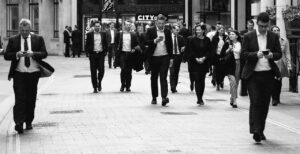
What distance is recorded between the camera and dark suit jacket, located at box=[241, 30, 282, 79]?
434 inches

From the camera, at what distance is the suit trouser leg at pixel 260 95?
11.0 meters

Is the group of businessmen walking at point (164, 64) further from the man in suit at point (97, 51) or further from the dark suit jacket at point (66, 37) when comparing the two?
the dark suit jacket at point (66, 37)

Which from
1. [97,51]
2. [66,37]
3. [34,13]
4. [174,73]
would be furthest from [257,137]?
[34,13]

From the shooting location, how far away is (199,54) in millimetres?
17281

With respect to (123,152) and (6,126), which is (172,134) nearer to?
(123,152)

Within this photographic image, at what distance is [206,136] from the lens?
37.6ft

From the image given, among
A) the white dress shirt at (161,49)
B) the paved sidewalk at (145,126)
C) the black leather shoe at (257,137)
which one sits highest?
the white dress shirt at (161,49)

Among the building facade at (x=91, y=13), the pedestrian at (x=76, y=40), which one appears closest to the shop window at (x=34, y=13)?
the building facade at (x=91, y=13)

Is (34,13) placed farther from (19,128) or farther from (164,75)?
(19,128)

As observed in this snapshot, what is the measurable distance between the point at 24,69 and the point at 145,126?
7.12 ft

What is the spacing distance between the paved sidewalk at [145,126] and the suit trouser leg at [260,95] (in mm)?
367

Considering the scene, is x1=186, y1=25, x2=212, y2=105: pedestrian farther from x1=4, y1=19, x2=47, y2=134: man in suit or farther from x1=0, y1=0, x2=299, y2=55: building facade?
x1=0, y1=0, x2=299, y2=55: building facade

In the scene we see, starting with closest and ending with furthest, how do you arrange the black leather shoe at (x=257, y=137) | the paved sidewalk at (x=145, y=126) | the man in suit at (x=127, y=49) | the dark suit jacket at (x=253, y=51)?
the paved sidewalk at (x=145, y=126) → the black leather shoe at (x=257, y=137) → the dark suit jacket at (x=253, y=51) → the man in suit at (x=127, y=49)

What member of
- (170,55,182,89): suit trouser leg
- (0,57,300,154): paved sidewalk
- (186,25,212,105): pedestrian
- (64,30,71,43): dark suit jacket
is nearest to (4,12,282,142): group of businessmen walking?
(186,25,212,105): pedestrian
